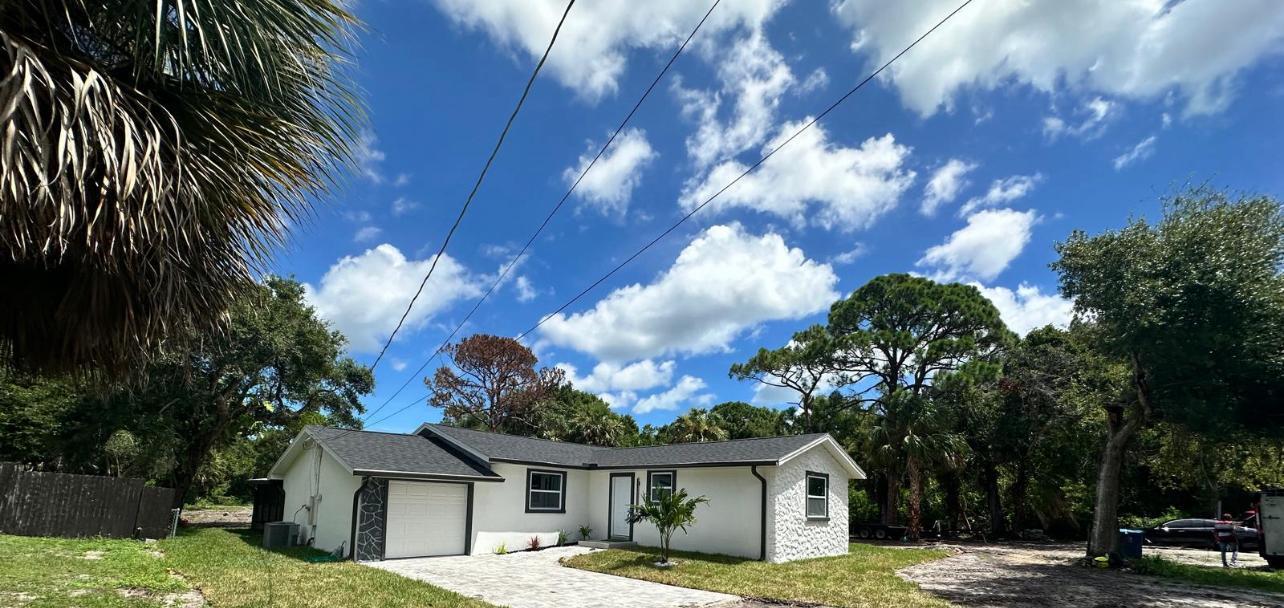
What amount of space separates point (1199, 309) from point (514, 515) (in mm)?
16633

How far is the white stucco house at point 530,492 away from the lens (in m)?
15.8

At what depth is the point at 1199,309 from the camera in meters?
13.1

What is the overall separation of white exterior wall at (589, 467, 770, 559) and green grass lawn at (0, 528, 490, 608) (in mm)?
8248

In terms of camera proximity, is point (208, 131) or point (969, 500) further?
point (969, 500)

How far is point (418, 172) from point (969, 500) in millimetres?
27728

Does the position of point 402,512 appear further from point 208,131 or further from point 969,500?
point 969,500

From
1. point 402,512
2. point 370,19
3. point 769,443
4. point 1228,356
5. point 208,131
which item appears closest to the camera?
point 208,131

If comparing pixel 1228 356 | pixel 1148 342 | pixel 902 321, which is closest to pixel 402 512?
pixel 1148 342

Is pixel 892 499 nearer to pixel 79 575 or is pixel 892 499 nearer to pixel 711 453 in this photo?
pixel 711 453

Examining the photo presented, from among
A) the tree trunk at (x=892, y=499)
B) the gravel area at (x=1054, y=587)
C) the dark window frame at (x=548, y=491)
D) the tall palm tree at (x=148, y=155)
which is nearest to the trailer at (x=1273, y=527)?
the gravel area at (x=1054, y=587)

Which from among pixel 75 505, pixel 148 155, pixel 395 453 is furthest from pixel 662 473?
pixel 148 155

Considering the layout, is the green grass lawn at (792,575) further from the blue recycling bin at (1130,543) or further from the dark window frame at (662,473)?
the blue recycling bin at (1130,543)

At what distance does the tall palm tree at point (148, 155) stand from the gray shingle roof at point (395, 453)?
34.5ft

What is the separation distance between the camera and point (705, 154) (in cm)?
1027
